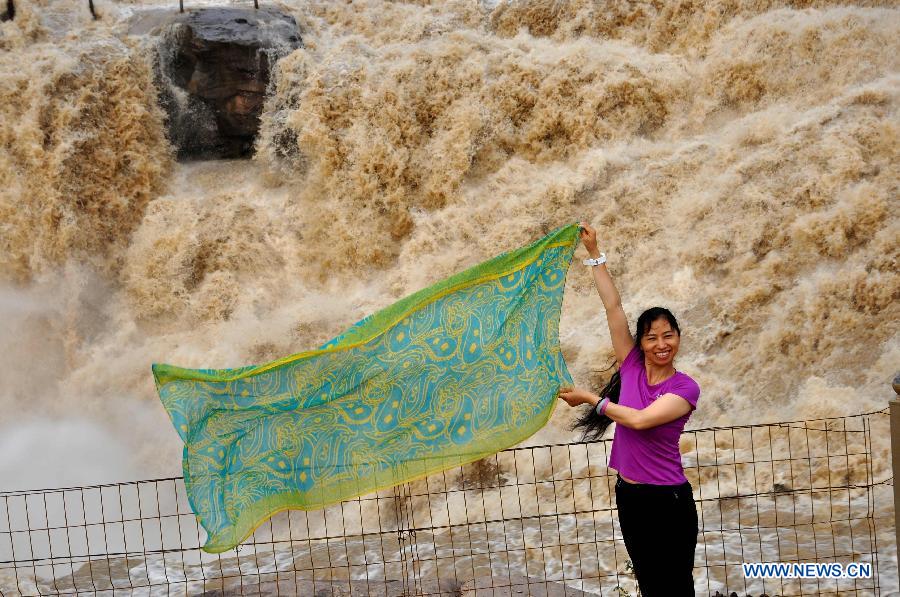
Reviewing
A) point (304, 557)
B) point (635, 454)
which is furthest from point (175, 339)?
point (635, 454)

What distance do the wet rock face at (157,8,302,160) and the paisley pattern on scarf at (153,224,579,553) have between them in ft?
30.9

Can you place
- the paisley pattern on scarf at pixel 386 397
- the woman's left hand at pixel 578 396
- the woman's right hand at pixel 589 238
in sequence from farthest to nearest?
the paisley pattern on scarf at pixel 386 397, the woman's right hand at pixel 589 238, the woman's left hand at pixel 578 396

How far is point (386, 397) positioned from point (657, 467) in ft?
3.11

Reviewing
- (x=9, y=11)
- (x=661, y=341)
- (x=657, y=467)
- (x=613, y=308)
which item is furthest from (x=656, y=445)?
(x=9, y=11)

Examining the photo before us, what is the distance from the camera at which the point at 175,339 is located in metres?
9.54

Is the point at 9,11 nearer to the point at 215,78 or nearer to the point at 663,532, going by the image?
the point at 215,78

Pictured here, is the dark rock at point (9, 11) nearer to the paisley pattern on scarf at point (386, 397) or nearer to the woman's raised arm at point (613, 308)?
the paisley pattern on scarf at point (386, 397)

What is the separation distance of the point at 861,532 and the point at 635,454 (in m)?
3.33

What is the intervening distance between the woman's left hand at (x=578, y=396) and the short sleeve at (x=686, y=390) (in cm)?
21

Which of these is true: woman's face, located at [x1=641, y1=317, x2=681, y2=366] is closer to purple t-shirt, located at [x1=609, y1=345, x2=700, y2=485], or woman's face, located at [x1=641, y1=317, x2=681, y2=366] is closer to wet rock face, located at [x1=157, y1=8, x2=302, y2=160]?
purple t-shirt, located at [x1=609, y1=345, x2=700, y2=485]

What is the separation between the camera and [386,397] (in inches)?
116

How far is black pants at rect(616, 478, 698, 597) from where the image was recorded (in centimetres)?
236

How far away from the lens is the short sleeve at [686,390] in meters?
2.33

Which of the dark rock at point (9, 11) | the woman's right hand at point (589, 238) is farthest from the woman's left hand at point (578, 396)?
the dark rock at point (9, 11)
